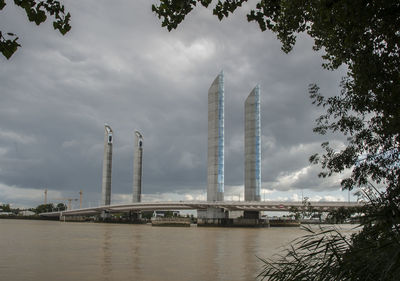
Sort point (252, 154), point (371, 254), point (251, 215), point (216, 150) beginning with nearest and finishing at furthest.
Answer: point (371, 254), point (216, 150), point (252, 154), point (251, 215)

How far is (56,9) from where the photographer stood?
686cm

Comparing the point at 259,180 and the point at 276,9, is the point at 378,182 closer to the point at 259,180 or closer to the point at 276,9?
the point at 276,9

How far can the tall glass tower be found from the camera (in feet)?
344

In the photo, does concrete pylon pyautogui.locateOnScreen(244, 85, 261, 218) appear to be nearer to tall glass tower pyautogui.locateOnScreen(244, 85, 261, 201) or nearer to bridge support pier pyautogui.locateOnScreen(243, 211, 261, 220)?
tall glass tower pyautogui.locateOnScreen(244, 85, 261, 201)

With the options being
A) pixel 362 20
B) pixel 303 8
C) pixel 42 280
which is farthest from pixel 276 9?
pixel 42 280

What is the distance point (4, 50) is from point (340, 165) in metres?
7.51

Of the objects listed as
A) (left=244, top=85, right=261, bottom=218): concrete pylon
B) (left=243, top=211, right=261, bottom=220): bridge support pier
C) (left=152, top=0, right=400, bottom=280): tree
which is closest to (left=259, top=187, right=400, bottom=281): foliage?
(left=152, top=0, right=400, bottom=280): tree

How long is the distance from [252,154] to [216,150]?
380 inches

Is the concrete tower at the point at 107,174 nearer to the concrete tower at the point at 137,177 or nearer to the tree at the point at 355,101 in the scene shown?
the concrete tower at the point at 137,177

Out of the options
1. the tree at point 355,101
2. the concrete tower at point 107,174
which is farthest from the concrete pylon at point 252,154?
the tree at point 355,101

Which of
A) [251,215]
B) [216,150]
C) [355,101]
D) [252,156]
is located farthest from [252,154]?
[355,101]

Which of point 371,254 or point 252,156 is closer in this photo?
point 371,254

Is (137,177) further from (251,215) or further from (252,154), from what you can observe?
(252,154)

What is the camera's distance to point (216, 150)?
334 feet
